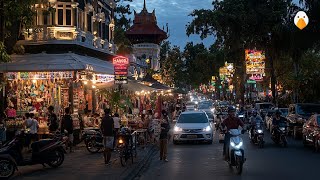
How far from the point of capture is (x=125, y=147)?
18.4 m

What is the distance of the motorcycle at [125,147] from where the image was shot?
704 inches

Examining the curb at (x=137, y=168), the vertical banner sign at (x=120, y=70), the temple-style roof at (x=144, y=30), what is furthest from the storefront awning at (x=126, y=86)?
the temple-style roof at (x=144, y=30)

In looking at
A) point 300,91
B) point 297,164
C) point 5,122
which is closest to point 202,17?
point 300,91

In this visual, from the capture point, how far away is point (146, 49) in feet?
268

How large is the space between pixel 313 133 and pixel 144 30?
2275 inches

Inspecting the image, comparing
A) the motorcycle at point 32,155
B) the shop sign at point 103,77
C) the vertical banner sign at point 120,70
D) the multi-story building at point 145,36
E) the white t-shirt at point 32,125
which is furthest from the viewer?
the multi-story building at point 145,36

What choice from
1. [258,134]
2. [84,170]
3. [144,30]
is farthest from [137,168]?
[144,30]

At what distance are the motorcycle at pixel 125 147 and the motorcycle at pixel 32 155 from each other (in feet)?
6.19

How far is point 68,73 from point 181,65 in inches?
3355

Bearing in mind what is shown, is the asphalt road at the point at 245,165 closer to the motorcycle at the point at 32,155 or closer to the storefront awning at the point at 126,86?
the motorcycle at the point at 32,155

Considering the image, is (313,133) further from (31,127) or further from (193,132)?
(31,127)

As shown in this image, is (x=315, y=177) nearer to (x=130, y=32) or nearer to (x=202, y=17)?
(x=202, y=17)

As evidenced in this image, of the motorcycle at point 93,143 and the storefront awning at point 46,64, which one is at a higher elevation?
the storefront awning at point 46,64

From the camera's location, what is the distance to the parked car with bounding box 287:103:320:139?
2884 centimetres
